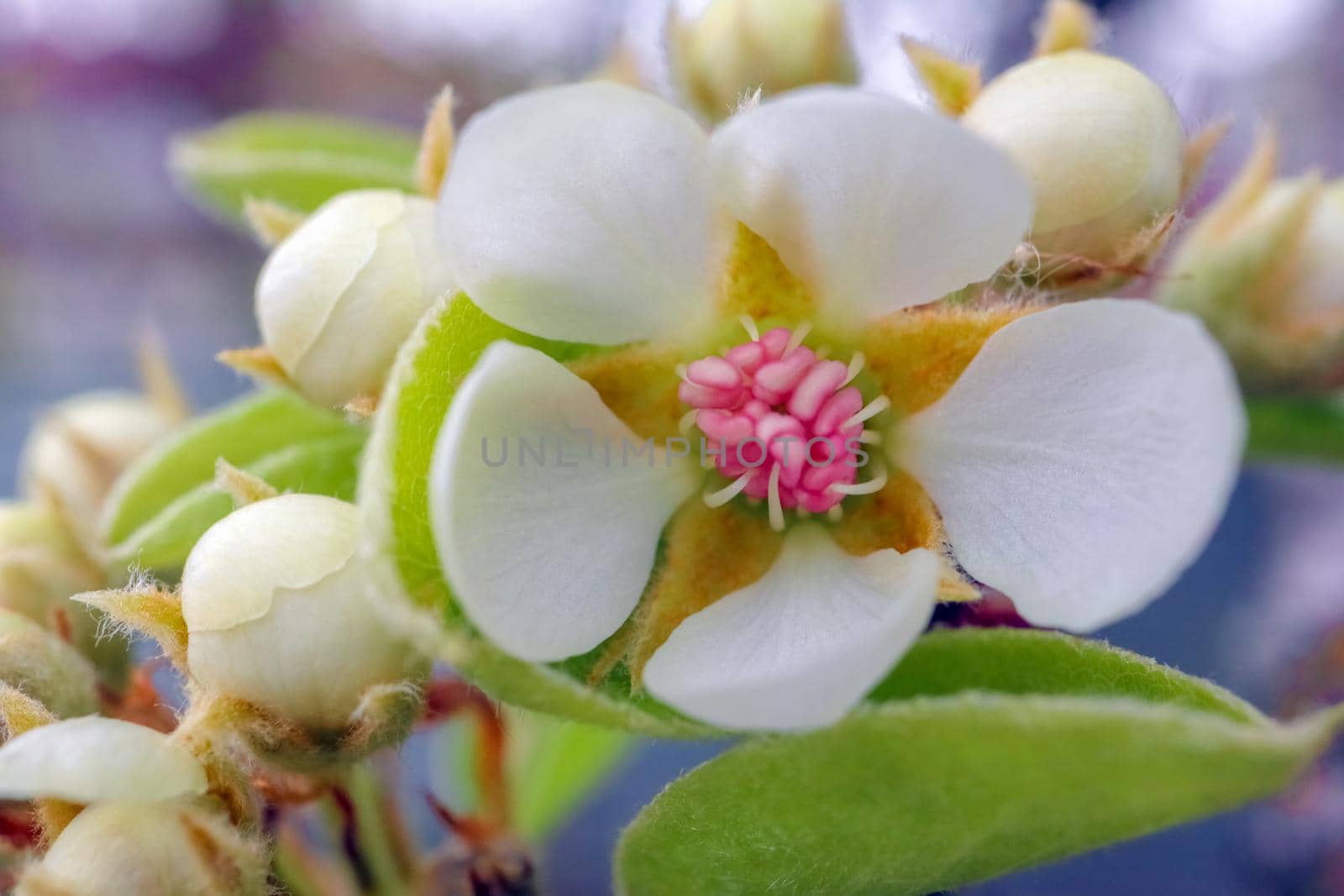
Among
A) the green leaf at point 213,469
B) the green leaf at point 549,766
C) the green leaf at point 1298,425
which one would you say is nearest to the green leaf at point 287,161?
the green leaf at point 213,469

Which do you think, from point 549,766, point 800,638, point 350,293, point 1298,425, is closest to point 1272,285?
point 1298,425

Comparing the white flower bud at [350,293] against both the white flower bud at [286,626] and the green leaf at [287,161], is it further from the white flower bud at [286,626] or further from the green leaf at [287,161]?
the green leaf at [287,161]

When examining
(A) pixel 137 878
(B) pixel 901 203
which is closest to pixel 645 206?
Answer: (B) pixel 901 203

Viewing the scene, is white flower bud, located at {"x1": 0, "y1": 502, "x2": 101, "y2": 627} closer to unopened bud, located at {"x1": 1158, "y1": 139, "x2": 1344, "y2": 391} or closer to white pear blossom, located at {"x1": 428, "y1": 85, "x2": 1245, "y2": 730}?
white pear blossom, located at {"x1": 428, "y1": 85, "x2": 1245, "y2": 730}

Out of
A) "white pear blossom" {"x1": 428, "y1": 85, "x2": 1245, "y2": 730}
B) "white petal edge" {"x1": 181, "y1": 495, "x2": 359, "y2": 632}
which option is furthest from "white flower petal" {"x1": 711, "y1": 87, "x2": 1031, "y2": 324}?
"white petal edge" {"x1": 181, "y1": 495, "x2": 359, "y2": 632}

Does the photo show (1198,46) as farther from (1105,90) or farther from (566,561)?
(566,561)
